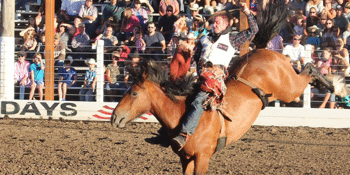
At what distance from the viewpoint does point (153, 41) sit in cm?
1059

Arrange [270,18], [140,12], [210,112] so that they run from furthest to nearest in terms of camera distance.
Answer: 1. [140,12]
2. [270,18]
3. [210,112]

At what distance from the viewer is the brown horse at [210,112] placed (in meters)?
4.76

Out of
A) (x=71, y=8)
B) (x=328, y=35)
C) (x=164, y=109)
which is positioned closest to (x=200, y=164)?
(x=164, y=109)

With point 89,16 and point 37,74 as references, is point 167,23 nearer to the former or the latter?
point 89,16

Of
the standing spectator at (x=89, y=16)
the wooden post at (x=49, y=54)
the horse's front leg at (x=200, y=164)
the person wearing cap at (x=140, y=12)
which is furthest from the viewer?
the standing spectator at (x=89, y=16)

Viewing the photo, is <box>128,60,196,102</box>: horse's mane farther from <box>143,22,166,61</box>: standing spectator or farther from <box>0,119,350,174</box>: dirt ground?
<box>143,22,166,61</box>: standing spectator

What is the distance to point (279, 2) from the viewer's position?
6078 millimetres

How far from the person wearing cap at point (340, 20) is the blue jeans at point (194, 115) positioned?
6.76 metres

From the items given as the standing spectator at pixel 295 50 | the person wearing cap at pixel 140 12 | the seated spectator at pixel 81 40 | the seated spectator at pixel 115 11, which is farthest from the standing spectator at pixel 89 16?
Result: the standing spectator at pixel 295 50

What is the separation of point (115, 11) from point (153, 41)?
5.72ft

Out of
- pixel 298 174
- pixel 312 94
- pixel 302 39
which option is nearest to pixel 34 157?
pixel 298 174

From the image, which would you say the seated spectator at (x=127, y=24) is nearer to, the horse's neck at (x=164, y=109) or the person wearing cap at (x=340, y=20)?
the person wearing cap at (x=340, y=20)

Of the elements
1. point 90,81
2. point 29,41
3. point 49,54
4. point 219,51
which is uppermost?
point 29,41

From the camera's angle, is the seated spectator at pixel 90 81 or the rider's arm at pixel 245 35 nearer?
the rider's arm at pixel 245 35
